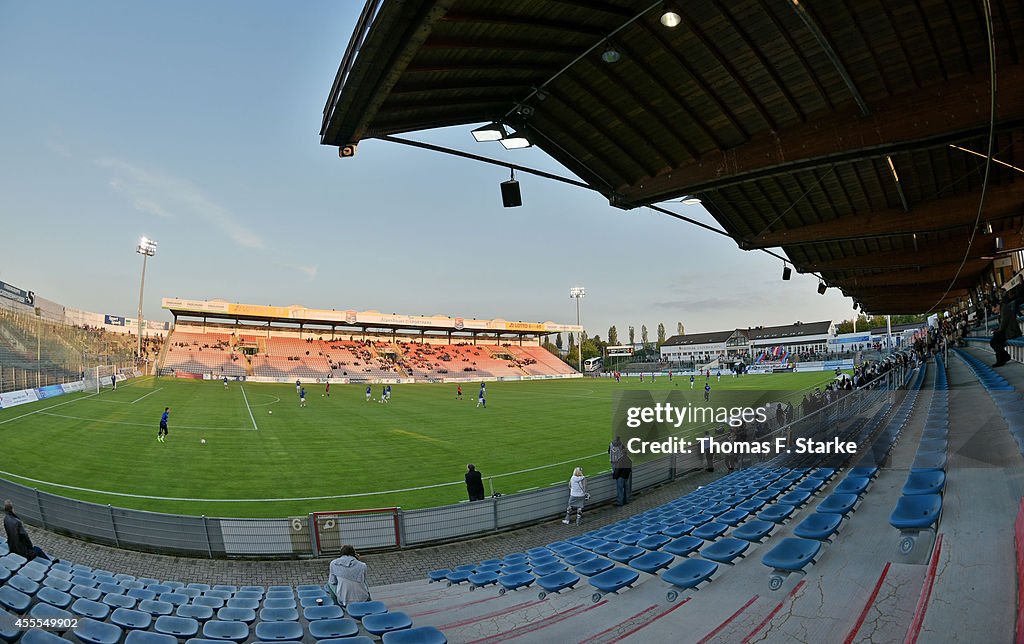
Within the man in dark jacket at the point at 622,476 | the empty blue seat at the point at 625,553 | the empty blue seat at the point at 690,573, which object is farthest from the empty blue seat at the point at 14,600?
the man in dark jacket at the point at 622,476

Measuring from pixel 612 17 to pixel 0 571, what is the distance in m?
9.61

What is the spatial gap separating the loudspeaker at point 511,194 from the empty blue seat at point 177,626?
6669 millimetres

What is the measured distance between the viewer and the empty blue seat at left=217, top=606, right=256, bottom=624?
500 cm

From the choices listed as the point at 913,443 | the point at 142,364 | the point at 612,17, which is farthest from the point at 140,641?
the point at 142,364

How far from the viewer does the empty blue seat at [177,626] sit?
4477 millimetres

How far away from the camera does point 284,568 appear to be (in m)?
8.45

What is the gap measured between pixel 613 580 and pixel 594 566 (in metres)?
0.59

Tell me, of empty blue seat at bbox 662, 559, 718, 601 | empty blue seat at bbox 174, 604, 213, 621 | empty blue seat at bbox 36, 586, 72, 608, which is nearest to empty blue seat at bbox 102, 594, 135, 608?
empty blue seat at bbox 36, 586, 72, 608

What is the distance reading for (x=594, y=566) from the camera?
583 cm

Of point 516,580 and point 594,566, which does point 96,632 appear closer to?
point 516,580

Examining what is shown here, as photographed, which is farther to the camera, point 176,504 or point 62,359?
point 62,359

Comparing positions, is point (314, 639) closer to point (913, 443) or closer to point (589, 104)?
point (589, 104)

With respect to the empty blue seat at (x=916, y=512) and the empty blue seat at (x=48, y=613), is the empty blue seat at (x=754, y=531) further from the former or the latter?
the empty blue seat at (x=48, y=613)

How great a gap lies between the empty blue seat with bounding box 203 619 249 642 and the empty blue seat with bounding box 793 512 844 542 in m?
5.83
